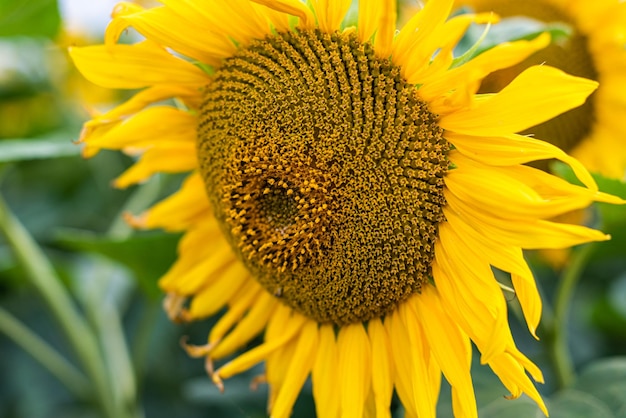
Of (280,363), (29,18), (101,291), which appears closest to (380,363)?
(280,363)

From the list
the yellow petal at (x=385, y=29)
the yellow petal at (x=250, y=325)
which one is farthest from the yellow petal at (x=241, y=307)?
the yellow petal at (x=385, y=29)

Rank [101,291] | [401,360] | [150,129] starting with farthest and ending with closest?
[101,291], [150,129], [401,360]

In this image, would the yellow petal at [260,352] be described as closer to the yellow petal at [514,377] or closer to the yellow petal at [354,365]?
the yellow petal at [354,365]

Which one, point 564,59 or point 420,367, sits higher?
point 564,59

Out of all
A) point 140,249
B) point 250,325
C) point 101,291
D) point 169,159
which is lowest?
point 101,291

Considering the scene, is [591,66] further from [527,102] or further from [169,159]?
[169,159]

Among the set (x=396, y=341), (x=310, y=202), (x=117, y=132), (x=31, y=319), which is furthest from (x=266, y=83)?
(x=31, y=319)
